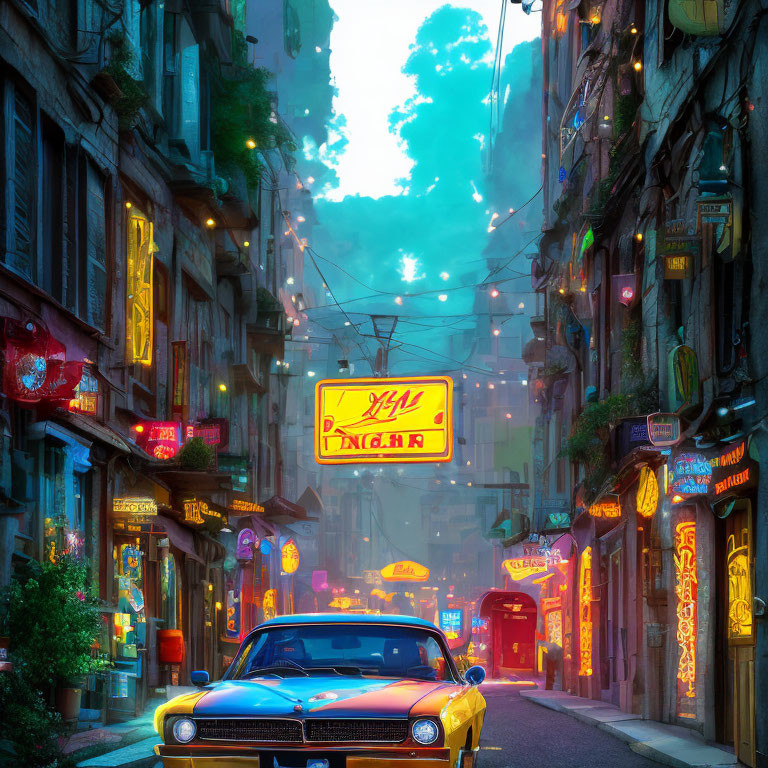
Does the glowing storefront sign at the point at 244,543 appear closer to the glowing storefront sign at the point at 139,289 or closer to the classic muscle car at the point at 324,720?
the glowing storefront sign at the point at 139,289

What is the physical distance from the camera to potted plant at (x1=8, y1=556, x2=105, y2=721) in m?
13.9

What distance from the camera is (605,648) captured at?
91.7 feet

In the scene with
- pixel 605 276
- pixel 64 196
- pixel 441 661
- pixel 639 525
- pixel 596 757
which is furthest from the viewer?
pixel 605 276

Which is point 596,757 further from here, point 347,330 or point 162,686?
point 347,330

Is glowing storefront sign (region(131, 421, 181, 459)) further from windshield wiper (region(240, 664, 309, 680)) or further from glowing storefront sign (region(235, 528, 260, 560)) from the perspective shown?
glowing storefront sign (region(235, 528, 260, 560))

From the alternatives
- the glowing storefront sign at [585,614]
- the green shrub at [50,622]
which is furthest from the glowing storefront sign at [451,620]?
the green shrub at [50,622]

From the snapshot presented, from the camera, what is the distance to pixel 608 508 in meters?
24.7

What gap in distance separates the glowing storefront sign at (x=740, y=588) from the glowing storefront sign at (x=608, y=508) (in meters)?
9.14

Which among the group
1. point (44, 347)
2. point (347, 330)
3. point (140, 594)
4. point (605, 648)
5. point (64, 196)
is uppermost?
point (347, 330)

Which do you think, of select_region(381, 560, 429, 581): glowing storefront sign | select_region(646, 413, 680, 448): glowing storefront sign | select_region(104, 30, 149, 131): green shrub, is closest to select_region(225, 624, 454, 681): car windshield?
select_region(646, 413, 680, 448): glowing storefront sign

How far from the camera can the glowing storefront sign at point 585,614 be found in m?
30.2

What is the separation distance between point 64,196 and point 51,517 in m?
4.91

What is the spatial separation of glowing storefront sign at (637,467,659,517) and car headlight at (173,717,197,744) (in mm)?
14190

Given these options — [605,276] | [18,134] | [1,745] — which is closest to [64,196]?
[18,134]
